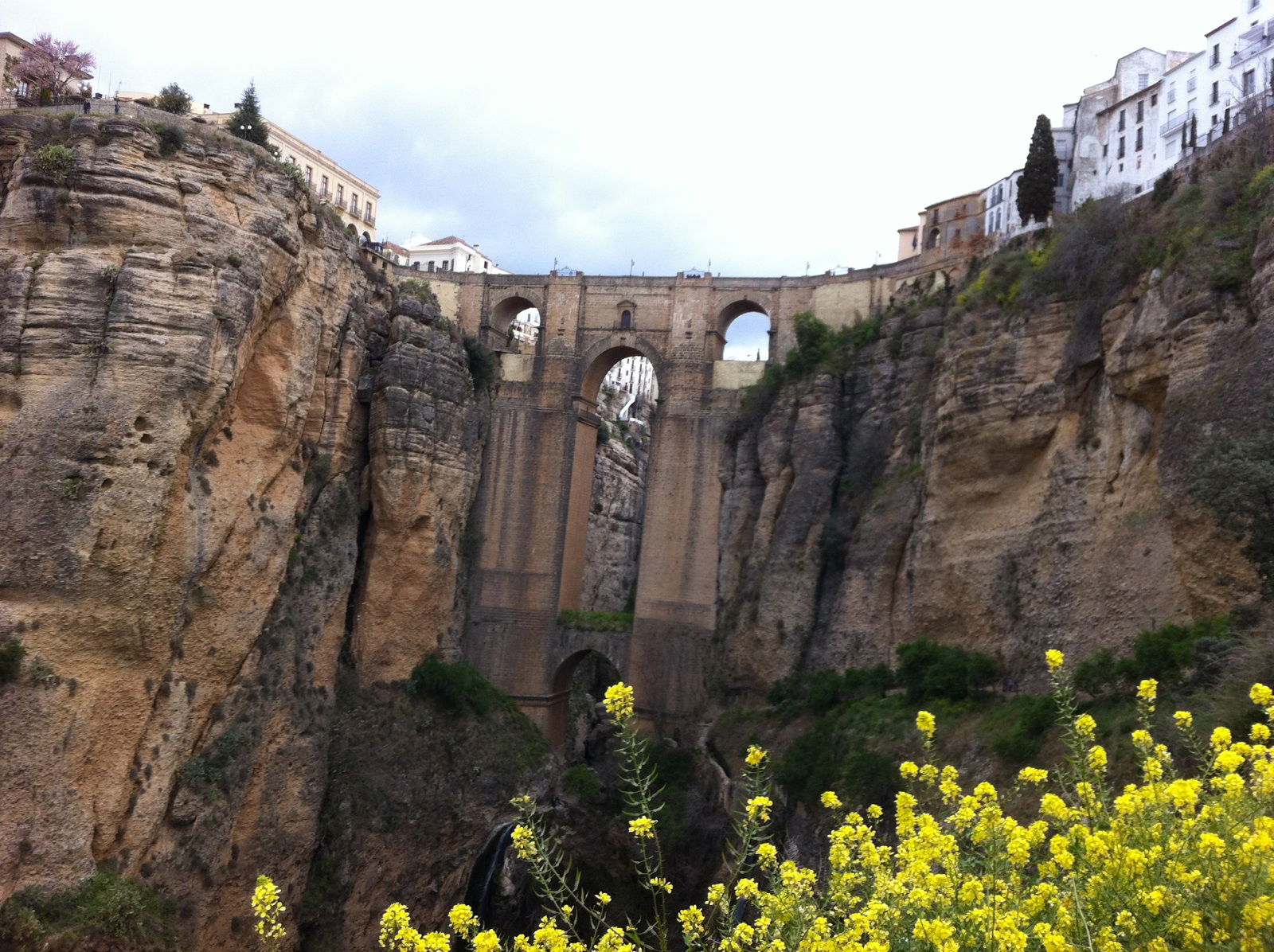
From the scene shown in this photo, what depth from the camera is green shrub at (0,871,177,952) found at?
1580 centimetres

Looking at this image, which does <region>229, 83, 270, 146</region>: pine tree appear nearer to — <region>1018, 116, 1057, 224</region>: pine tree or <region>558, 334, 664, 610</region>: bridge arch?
<region>558, 334, 664, 610</region>: bridge arch

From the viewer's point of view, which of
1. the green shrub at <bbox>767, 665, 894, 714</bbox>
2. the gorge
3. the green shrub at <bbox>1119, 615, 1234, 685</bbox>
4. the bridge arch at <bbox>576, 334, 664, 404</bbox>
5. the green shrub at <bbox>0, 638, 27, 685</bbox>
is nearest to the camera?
the green shrub at <bbox>1119, 615, 1234, 685</bbox>

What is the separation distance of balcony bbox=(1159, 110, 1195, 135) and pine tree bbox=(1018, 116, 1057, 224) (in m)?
2.88

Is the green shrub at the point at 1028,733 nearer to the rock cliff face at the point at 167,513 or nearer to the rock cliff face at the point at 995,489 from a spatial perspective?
the rock cliff face at the point at 995,489

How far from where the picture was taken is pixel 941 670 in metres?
20.1

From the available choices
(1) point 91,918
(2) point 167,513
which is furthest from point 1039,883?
(2) point 167,513

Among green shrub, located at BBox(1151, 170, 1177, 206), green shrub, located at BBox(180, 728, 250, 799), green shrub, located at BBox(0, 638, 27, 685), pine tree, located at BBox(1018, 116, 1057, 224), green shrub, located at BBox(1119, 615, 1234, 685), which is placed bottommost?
green shrub, located at BBox(180, 728, 250, 799)

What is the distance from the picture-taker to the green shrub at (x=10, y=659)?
1684cm

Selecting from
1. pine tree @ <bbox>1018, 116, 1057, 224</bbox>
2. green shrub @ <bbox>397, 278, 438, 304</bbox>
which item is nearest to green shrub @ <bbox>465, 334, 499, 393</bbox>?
green shrub @ <bbox>397, 278, 438, 304</bbox>

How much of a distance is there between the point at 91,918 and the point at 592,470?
18794 mm

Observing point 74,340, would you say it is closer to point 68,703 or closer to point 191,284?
point 191,284

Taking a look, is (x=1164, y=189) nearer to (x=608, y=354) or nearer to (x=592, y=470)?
Answer: (x=608, y=354)

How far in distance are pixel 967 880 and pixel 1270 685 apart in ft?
26.0

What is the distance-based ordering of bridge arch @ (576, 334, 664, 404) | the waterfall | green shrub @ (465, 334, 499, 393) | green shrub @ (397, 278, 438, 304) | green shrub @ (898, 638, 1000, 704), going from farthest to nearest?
bridge arch @ (576, 334, 664, 404) → green shrub @ (465, 334, 499, 393) → green shrub @ (397, 278, 438, 304) → the waterfall → green shrub @ (898, 638, 1000, 704)
